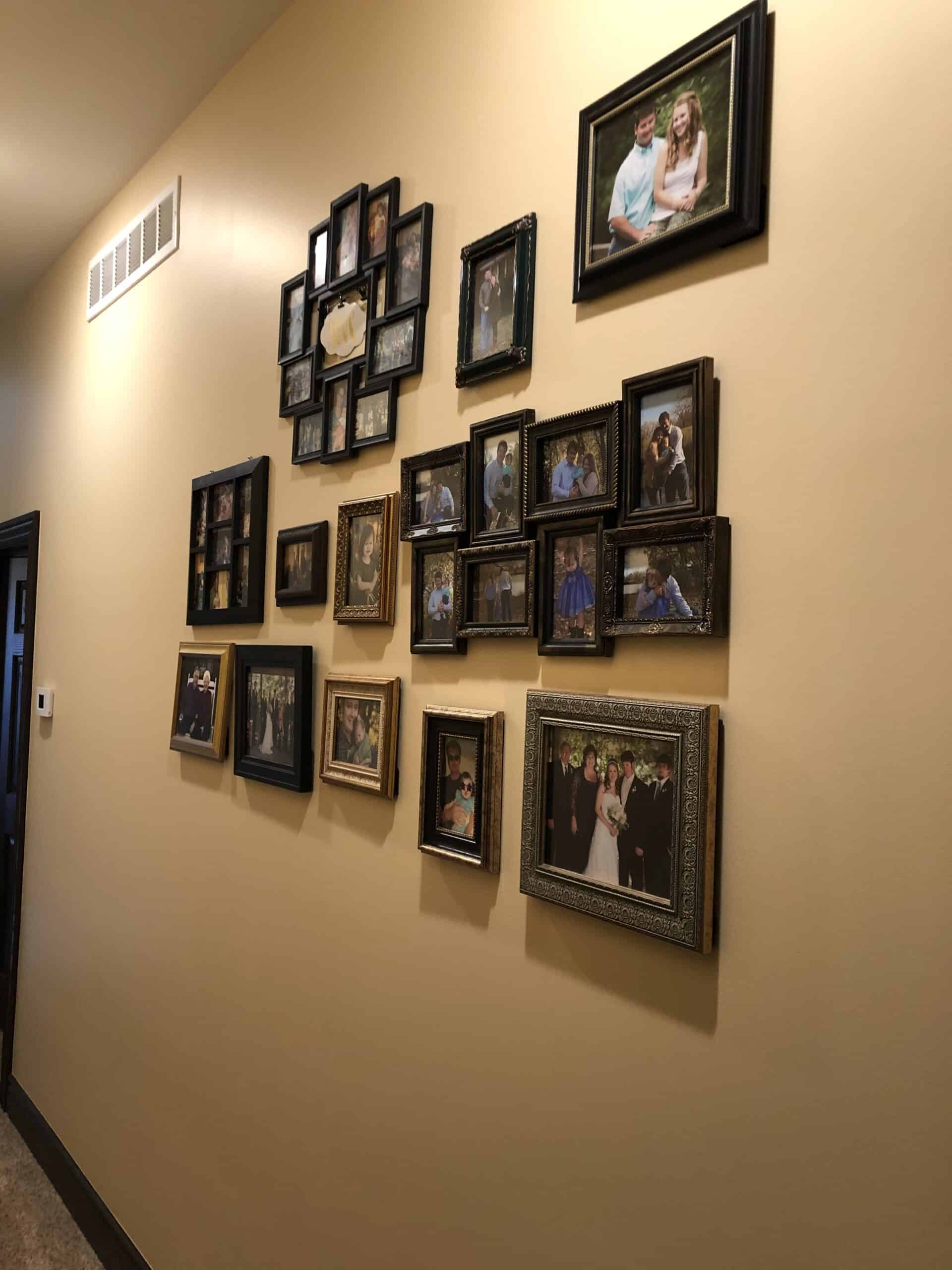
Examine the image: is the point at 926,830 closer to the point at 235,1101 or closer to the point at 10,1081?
the point at 235,1101

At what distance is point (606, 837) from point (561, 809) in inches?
3.2

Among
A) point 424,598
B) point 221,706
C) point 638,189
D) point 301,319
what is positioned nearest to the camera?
point 638,189

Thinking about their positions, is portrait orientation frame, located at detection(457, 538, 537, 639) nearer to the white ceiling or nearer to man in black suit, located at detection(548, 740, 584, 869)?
man in black suit, located at detection(548, 740, 584, 869)

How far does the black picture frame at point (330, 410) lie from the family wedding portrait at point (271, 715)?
412mm

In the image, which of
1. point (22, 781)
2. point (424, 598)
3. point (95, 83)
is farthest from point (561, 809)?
point (22, 781)

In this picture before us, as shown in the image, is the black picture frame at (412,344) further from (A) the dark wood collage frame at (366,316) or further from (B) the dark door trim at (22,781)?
(B) the dark door trim at (22,781)

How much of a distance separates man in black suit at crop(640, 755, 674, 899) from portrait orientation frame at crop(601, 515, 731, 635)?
149 millimetres

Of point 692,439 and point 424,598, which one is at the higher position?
point 692,439

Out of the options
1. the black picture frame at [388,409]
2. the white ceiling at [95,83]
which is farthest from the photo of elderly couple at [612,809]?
the white ceiling at [95,83]

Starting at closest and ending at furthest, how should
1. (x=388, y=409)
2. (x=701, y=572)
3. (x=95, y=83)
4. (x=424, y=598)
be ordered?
1. (x=701, y=572)
2. (x=424, y=598)
3. (x=388, y=409)
4. (x=95, y=83)

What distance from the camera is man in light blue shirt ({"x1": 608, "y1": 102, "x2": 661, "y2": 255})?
1.08m

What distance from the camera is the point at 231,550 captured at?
1999 mm

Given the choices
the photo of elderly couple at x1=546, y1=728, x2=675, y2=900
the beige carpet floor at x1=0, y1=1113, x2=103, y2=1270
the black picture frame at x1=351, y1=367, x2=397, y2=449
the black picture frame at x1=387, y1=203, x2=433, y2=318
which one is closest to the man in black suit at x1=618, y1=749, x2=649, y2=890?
the photo of elderly couple at x1=546, y1=728, x2=675, y2=900

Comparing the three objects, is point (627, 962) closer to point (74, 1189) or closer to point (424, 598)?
point (424, 598)
